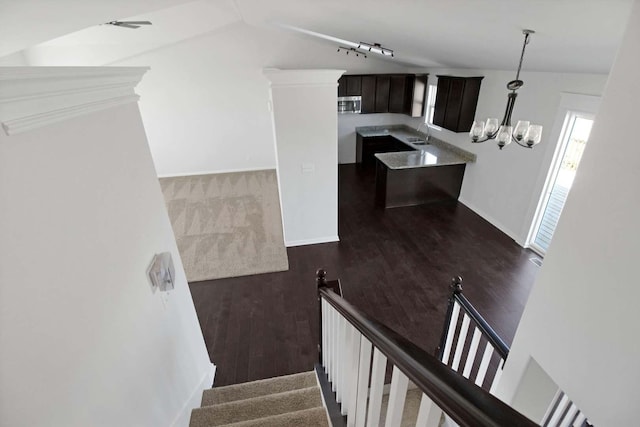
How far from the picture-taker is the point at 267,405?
205 centimetres

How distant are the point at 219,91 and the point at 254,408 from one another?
6.24 meters

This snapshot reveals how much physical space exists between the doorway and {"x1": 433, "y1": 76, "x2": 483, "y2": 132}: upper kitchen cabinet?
5.36 feet

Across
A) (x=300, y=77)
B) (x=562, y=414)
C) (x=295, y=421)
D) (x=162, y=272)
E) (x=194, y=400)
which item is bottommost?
(x=194, y=400)

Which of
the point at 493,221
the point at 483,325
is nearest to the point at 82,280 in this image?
the point at 483,325

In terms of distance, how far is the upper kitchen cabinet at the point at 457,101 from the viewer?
16.1ft

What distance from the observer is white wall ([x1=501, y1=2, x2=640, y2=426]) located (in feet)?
3.25

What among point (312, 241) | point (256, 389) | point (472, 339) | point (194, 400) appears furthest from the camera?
point (312, 241)

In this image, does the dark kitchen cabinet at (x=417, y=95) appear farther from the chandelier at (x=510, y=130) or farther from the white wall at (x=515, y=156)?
the chandelier at (x=510, y=130)

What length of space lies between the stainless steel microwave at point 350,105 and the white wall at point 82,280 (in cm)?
591

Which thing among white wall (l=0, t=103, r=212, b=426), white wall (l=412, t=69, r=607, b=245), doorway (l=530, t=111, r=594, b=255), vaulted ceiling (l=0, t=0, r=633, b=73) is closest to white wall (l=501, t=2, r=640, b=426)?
vaulted ceiling (l=0, t=0, r=633, b=73)

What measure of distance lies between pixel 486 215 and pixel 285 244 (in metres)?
3.36

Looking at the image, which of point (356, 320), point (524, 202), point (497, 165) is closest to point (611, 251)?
point (356, 320)

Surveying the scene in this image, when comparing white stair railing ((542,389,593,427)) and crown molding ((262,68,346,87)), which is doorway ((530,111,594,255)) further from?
crown molding ((262,68,346,87))

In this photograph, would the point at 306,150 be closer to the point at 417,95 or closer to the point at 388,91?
the point at 388,91
